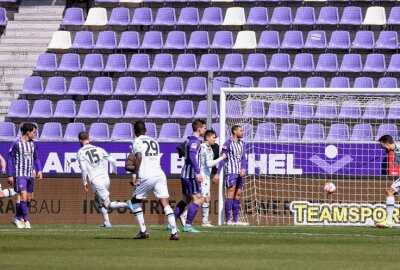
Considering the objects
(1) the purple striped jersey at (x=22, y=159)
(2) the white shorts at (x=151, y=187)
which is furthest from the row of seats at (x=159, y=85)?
(2) the white shorts at (x=151, y=187)

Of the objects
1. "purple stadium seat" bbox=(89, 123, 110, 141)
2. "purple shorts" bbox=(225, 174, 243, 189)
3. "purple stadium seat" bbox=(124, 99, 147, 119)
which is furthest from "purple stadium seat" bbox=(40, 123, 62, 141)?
"purple shorts" bbox=(225, 174, 243, 189)

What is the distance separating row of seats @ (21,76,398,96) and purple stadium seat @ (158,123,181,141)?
1439mm

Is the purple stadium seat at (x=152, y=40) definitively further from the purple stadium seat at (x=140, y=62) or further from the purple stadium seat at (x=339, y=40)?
the purple stadium seat at (x=339, y=40)

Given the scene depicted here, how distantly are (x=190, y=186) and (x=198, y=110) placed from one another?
783 centimetres

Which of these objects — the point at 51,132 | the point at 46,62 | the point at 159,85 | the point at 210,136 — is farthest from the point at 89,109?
the point at 210,136

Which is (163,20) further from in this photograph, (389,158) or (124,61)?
(389,158)

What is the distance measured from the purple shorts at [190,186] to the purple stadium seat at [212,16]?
34.6ft

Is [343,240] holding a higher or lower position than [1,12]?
lower

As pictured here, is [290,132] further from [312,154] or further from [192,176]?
[192,176]

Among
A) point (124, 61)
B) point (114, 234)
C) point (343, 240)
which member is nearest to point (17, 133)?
point (124, 61)

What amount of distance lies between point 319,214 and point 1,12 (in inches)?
503

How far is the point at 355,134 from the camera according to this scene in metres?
28.1

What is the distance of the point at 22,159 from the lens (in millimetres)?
22938

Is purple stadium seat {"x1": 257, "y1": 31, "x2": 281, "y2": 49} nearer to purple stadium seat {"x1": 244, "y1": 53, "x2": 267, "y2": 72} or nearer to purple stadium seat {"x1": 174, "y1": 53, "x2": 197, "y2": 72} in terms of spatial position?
purple stadium seat {"x1": 244, "y1": 53, "x2": 267, "y2": 72}
